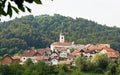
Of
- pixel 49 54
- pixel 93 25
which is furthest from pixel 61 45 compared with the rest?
pixel 93 25

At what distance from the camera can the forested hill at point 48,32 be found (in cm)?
9996

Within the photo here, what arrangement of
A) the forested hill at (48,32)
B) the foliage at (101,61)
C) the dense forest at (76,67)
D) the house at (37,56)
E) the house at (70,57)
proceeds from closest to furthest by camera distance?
the dense forest at (76,67) → the foliage at (101,61) → the house at (70,57) → the house at (37,56) → the forested hill at (48,32)

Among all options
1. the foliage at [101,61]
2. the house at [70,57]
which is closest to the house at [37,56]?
the house at [70,57]

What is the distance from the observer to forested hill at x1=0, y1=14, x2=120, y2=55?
328ft

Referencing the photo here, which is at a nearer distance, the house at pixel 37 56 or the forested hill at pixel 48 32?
the house at pixel 37 56

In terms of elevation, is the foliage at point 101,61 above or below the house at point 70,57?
above

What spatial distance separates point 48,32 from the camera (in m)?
137

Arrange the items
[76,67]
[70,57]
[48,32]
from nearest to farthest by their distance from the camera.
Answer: [76,67] < [70,57] < [48,32]

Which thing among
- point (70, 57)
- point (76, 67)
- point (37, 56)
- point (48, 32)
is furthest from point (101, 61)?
point (48, 32)

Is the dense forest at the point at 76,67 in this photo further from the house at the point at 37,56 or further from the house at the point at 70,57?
the house at the point at 37,56

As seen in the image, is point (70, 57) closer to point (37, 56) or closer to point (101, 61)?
point (37, 56)

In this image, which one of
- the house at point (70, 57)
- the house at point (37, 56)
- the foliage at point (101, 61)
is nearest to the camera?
the foliage at point (101, 61)

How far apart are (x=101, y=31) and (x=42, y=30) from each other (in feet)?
64.4

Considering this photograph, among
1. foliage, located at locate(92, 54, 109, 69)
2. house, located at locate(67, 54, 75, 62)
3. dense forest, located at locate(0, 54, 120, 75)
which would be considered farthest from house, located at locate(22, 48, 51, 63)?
foliage, located at locate(92, 54, 109, 69)
